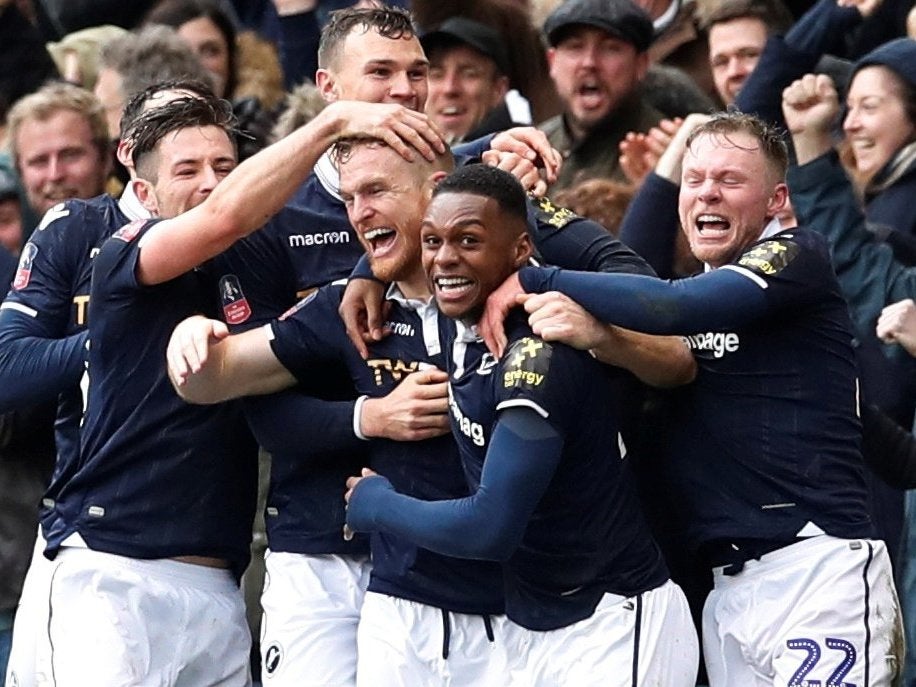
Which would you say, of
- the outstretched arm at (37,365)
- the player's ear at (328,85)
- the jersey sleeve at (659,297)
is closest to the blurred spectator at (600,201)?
the player's ear at (328,85)

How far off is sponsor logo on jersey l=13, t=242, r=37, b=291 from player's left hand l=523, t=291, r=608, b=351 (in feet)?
6.28

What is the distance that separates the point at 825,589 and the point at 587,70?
3.32 m

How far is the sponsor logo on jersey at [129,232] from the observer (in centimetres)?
644

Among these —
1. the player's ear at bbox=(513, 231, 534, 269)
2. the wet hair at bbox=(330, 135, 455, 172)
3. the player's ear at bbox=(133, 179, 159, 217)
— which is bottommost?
the player's ear at bbox=(513, 231, 534, 269)

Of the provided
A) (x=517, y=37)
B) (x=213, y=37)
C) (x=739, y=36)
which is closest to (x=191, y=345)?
(x=739, y=36)

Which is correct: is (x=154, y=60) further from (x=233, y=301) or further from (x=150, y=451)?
(x=150, y=451)

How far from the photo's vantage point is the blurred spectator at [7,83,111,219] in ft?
27.5

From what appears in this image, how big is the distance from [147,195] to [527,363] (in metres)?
1.69

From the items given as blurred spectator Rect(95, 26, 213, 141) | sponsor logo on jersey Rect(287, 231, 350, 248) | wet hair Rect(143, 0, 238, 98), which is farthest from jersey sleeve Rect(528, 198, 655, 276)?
wet hair Rect(143, 0, 238, 98)

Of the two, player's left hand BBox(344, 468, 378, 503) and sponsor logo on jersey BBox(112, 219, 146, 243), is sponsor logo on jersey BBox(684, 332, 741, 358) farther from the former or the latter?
sponsor logo on jersey BBox(112, 219, 146, 243)

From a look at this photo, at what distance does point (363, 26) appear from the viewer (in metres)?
7.09

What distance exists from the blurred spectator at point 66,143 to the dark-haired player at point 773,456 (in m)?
2.88

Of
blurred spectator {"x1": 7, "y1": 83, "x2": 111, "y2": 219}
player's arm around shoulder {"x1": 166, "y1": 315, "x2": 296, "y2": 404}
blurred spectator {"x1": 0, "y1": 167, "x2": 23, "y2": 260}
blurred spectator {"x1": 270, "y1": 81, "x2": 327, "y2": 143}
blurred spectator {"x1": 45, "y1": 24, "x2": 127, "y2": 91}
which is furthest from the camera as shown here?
blurred spectator {"x1": 45, "y1": 24, "x2": 127, "y2": 91}

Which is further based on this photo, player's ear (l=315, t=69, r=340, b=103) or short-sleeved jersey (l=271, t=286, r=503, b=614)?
player's ear (l=315, t=69, r=340, b=103)
